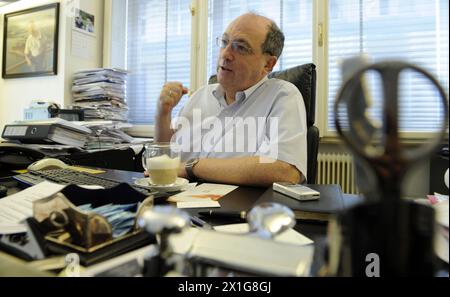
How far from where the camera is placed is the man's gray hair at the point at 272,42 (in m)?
1.42

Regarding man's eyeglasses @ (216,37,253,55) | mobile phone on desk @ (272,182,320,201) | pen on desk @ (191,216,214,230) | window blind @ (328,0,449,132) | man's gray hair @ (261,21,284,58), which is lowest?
pen on desk @ (191,216,214,230)

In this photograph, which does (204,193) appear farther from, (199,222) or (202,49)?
(202,49)

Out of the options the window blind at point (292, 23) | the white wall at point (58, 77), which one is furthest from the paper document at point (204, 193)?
the white wall at point (58, 77)

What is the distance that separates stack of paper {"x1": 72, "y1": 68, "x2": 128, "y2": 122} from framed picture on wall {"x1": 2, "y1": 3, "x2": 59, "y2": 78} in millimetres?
243

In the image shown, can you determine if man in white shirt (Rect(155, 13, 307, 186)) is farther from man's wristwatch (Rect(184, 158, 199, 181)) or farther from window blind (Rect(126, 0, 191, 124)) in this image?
window blind (Rect(126, 0, 191, 124))

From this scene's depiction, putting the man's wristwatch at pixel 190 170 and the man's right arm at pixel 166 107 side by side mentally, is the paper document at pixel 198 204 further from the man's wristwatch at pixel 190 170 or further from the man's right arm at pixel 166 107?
the man's right arm at pixel 166 107

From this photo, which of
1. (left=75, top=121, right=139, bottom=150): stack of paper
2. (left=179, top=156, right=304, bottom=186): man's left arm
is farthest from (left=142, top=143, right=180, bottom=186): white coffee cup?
(left=75, top=121, right=139, bottom=150): stack of paper

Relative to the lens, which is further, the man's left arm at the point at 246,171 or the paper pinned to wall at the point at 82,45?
Answer: the paper pinned to wall at the point at 82,45

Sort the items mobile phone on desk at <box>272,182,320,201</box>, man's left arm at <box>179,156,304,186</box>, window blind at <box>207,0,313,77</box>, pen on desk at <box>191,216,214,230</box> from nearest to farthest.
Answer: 1. pen on desk at <box>191,216,214,230</box>
2. mobile phone on desk at <box>272,182,320,201</box>
3. man's left arm at <box>179,156,304,186</box>
4. window blind at <box>207,0,313,77</box>

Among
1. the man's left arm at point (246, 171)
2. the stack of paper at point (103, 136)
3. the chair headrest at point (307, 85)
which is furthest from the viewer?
the stack of paper at point (103, 136)

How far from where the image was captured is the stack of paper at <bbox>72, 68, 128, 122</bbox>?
2.41 metres

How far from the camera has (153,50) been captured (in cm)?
279

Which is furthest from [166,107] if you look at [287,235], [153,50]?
[153,50]
